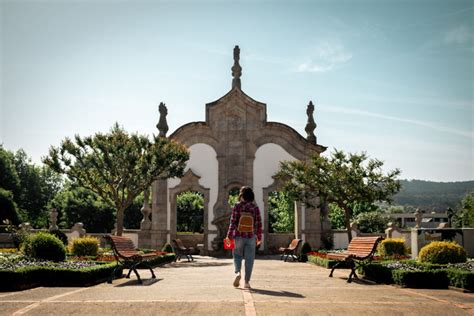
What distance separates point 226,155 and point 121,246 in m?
17.0

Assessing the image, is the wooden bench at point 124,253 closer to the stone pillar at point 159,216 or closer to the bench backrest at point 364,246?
the bench backrest at point 364,246

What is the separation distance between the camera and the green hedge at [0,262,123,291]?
9922mm

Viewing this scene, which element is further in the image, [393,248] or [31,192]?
[31,192]

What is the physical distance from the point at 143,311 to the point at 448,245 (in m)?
9.23

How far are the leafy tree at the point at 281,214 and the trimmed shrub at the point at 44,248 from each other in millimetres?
43596

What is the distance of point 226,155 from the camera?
29406mm

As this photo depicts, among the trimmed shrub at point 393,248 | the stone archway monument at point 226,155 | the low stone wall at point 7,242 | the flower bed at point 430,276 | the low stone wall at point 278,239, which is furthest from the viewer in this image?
the low stone wall at point 278,239

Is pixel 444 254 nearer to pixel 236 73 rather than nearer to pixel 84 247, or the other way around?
pixel 84 247

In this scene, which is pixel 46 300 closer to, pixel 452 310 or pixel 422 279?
pixel 452 310

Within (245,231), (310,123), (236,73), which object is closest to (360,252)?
(245,231)

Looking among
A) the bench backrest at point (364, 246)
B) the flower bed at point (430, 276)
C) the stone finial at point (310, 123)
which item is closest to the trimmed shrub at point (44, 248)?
the bench backrest at point (364, 246)

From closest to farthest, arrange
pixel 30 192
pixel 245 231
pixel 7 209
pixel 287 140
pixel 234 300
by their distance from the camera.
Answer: pixel 234 300 < pixel 245 231 < pixel 287 140 < pixel 7 209 < pixel 30 192

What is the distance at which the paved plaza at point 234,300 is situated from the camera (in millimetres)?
7230

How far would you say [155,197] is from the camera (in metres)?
29.4
